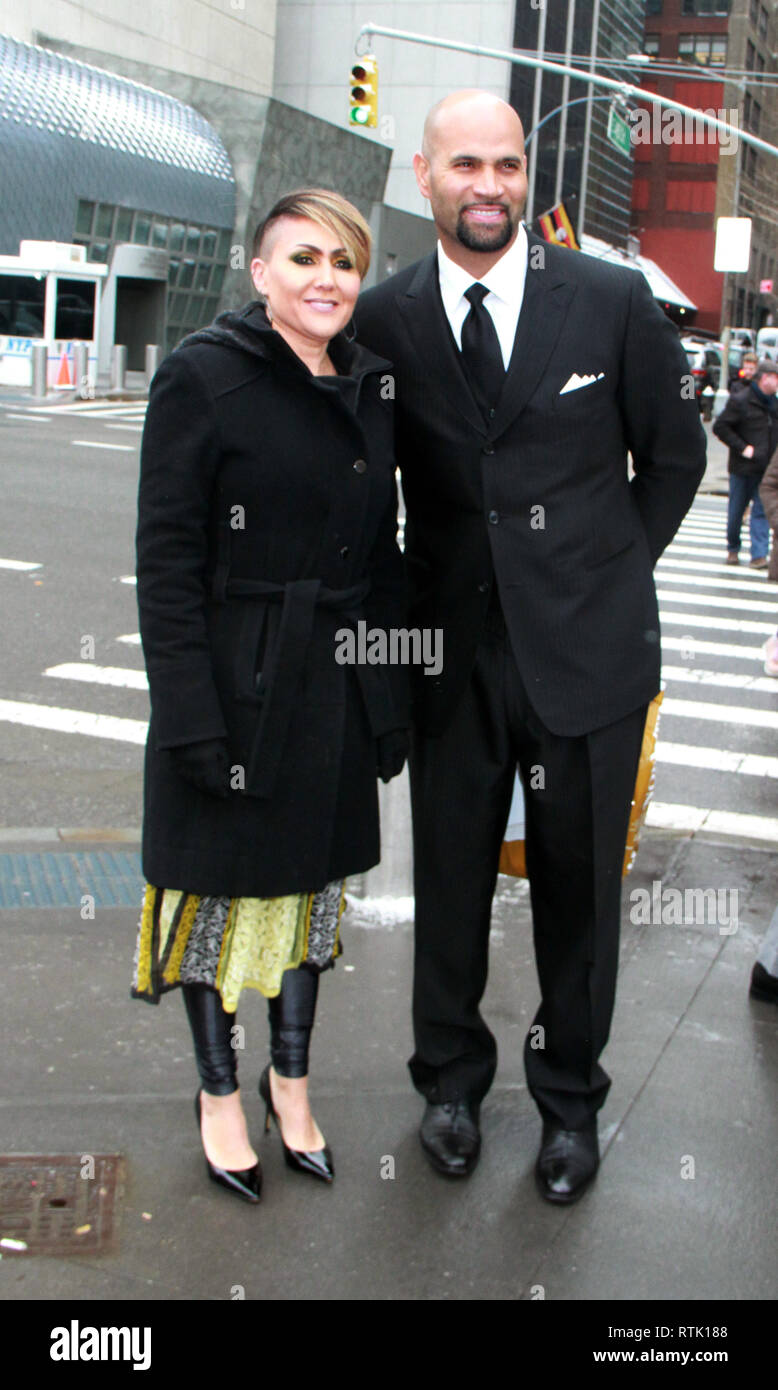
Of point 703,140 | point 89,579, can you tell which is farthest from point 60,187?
point 703,140

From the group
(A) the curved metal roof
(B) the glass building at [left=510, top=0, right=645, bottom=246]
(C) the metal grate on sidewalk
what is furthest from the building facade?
(C) the metal grate on sidewalk

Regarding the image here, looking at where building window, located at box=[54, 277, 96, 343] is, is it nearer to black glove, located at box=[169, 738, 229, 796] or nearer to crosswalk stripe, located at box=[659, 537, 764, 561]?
crosswalk stripe, located at box=[659, 537, 764, 561]

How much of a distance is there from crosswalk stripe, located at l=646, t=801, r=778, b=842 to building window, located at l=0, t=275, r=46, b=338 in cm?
2638

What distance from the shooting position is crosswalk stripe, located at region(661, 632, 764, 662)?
1124cm

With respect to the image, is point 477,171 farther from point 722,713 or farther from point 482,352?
point 722,713

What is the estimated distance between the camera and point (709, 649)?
11492 mm

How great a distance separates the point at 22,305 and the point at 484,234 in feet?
96.8

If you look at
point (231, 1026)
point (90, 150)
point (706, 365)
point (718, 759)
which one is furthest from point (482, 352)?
point (706, 365)

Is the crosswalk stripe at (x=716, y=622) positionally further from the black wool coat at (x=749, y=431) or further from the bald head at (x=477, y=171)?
the bald head at (x=477, y=171)

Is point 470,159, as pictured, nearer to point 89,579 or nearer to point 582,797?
point 582,797

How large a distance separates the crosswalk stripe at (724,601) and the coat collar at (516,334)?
10411 mm

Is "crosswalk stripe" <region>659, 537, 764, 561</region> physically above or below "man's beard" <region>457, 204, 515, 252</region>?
below

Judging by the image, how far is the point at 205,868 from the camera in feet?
10.6

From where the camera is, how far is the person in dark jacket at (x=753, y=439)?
16391 mm
